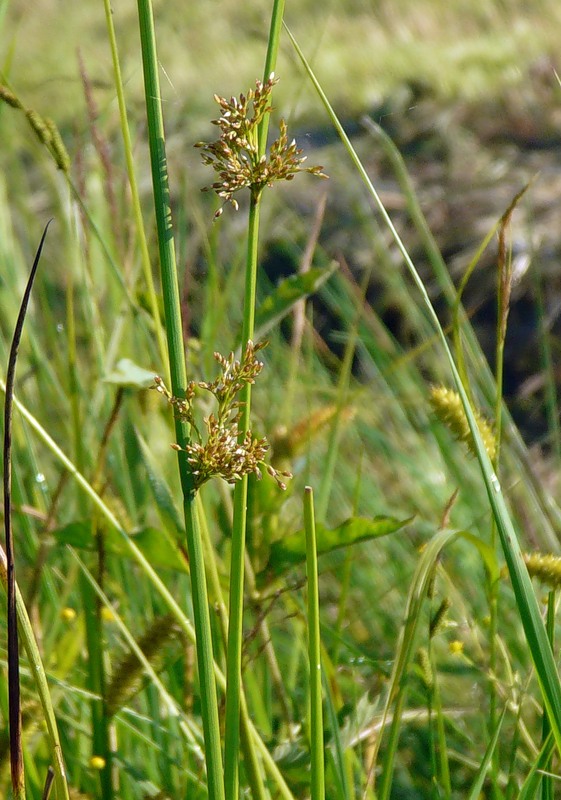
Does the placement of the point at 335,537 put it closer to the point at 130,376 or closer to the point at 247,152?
the point at 130,376

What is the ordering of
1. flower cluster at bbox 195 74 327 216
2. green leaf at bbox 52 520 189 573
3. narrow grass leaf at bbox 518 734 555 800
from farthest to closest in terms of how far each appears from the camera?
1. green leaf at bbox 52 520 189 573
2. narrow grass leaf at bbox 518 734 555 800
3. flower cluster at bbox 195 74 327 216

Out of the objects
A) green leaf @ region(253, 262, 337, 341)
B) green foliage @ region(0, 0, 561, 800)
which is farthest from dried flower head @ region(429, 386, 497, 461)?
green leaf @ region(253, 262, 337, 341)

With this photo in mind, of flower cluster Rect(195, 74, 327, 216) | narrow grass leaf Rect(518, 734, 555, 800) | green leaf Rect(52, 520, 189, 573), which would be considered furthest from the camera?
green leaf Rect(52, 520, 189, 573)

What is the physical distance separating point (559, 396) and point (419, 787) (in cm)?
147

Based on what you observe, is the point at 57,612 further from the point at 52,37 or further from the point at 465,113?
the point at 52,37

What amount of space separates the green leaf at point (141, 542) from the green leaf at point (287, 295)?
0.43 ft

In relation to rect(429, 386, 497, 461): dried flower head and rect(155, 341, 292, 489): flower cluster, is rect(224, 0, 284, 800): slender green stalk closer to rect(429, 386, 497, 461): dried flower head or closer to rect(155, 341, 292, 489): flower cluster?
rect(155, 341, 292, 489): flower cluster

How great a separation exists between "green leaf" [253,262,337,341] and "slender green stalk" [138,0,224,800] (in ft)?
0.71

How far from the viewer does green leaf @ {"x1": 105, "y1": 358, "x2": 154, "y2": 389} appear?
0.53 m

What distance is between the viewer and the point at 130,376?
1.79 ft

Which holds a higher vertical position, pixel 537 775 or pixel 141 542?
pixel 141 542

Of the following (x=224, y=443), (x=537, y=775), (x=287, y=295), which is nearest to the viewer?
(x=224, y=443)

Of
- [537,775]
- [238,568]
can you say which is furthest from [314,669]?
[537,775]

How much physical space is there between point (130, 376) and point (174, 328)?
0.66 ft
